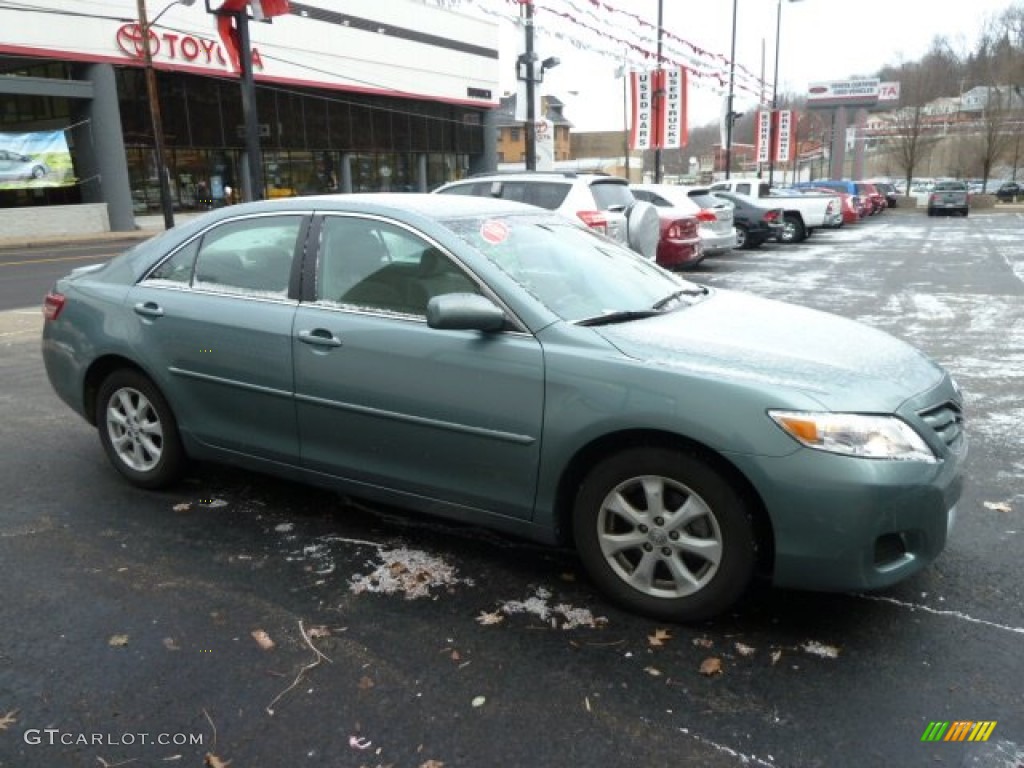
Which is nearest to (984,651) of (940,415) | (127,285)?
(940,415)

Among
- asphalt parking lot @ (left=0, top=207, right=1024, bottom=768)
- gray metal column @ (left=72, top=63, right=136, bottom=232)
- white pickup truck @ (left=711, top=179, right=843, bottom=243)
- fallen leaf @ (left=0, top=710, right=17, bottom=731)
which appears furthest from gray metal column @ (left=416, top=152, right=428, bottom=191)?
fallen leaf @ (left=0, top=710, right=17, bottom=731)

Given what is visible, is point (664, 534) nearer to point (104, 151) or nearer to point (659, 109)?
point (659, 109)

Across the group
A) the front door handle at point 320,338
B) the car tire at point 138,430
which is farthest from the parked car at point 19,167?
the front door handle at point 320,338

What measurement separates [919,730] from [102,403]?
164 inches

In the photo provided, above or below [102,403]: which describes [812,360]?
above

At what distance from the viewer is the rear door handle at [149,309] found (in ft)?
14.0

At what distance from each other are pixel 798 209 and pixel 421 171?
25428 mm

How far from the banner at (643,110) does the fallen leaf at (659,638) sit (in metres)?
25.2

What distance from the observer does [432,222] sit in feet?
11.9

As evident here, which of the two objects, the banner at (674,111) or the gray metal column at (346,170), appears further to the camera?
the gray metal column at (346,170)

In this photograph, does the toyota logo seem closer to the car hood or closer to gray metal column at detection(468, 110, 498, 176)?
gray metal column at detection(468, 110, 498, 176)

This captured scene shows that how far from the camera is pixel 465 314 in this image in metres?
3.23

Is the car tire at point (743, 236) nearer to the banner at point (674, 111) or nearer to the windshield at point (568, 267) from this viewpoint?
the banner at point (674, 111)

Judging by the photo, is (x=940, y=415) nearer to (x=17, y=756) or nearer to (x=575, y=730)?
(x=575, y=730)
